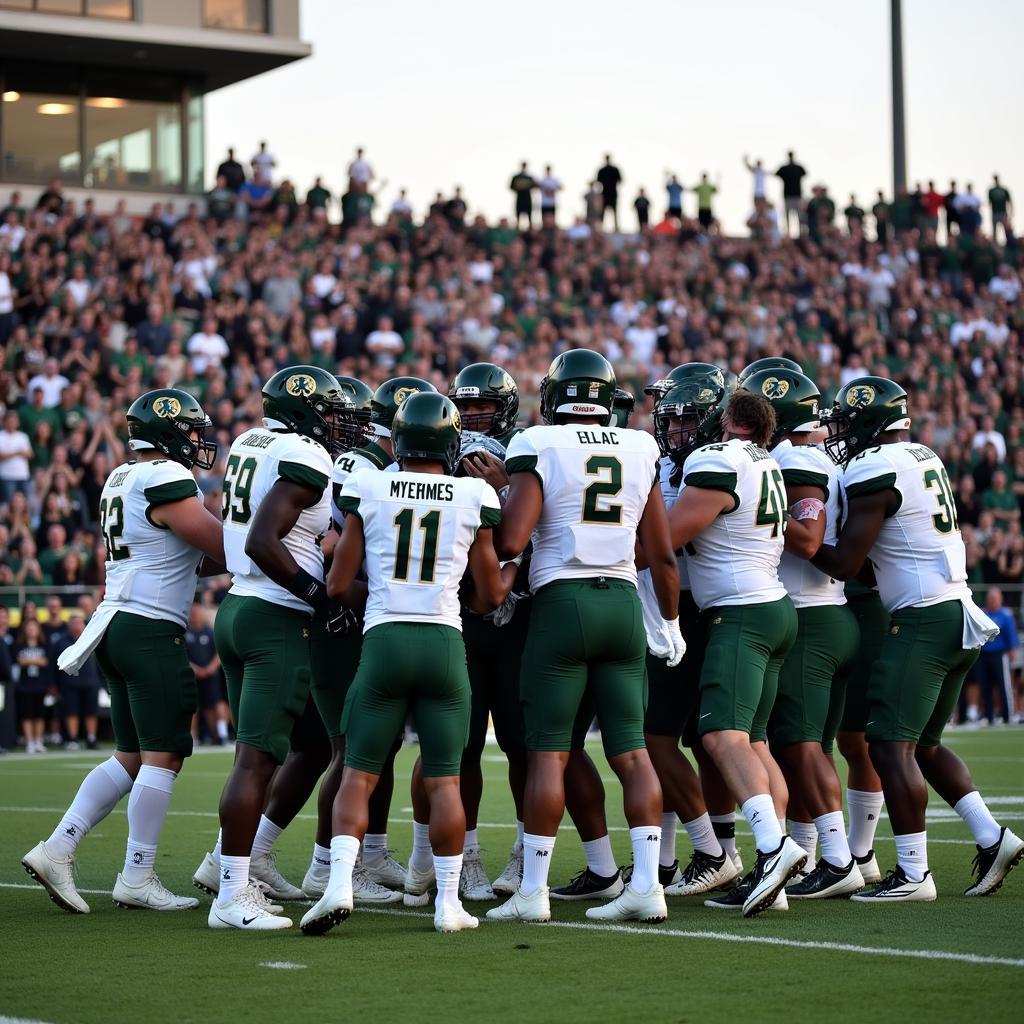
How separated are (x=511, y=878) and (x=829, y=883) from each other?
1329 mm

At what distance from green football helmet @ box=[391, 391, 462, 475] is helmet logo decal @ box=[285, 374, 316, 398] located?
0.72 metres

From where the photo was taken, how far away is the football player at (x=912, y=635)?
7094mm

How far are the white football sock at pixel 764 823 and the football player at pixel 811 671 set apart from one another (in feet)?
2.10

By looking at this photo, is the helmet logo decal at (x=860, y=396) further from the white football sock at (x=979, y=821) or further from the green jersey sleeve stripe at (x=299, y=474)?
the green jersey sleeve stripe at (x=299, y=474)

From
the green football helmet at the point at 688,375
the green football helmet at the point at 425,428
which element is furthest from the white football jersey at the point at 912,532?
the green football helmet at the point at 425,428

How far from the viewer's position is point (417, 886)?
23.6 ft

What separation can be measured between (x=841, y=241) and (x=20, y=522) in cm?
1544

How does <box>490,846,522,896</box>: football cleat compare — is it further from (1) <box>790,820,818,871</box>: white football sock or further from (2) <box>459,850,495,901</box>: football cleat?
(1) <box>790,820,818,871</box>: white football sock

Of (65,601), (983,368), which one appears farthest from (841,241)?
(65,601)

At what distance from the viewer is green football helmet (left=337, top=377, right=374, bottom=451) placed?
287 inches

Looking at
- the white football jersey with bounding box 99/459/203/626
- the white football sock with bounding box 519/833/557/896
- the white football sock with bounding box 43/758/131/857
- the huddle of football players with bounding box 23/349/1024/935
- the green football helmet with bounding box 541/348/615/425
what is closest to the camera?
the huddle of football players with bounding box 23/349/1024/935

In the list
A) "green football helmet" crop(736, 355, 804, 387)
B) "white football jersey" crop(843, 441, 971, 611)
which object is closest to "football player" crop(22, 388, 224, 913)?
"green football helmet" crop(736, 355, 804, 387)

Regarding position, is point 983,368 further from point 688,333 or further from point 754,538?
point 754,538

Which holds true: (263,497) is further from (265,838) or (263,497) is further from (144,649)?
(265,838)
